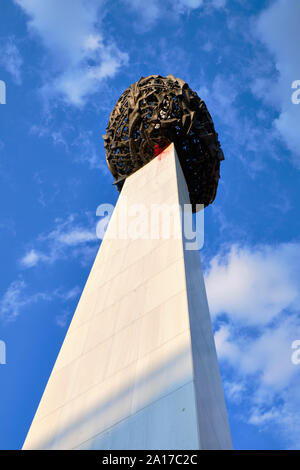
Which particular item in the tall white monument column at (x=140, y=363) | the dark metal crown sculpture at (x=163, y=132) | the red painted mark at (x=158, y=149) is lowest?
the tall white monument column at (x=140, y=363)

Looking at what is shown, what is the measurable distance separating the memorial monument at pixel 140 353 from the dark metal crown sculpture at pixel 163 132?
137 inches

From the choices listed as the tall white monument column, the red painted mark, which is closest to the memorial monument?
the tall white monument column

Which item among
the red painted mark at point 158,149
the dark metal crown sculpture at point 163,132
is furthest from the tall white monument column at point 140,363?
the dark metal crown sculpture at point 163,132

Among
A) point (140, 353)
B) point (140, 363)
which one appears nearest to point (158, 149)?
point (140, 353)

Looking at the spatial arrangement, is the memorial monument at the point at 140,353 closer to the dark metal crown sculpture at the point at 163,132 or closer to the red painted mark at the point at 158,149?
the red painted mark at the point at 158,149

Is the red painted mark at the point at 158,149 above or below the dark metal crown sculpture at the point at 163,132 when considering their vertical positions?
below

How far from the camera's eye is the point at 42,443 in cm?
703

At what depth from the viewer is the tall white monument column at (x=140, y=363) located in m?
5.79

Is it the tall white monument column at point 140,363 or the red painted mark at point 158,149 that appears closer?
the tall white monument column at point 140,363

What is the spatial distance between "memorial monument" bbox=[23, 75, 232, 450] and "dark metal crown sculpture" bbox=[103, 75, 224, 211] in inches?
137

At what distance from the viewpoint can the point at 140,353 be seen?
7.39 meters

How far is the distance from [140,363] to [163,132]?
13.0 meters

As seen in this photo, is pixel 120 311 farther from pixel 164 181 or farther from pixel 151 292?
pixel 164 181

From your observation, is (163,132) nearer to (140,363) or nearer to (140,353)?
(140,353)
